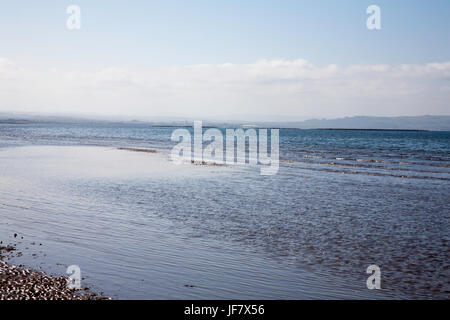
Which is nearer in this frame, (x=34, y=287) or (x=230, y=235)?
(x=34, y=287)

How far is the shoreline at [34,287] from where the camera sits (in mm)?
7820

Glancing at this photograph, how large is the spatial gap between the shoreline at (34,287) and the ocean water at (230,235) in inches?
15.8

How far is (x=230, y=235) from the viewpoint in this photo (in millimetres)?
13031

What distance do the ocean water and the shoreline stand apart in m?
0.40

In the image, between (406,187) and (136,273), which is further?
(406,187)

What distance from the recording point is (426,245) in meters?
12.7

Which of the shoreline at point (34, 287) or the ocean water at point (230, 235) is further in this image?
the ocean water at point (230, 235)

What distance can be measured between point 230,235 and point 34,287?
250 inches

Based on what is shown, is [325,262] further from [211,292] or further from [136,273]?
[136,273]

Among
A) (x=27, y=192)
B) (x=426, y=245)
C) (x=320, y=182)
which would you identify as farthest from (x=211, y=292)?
(x=320, y=182)

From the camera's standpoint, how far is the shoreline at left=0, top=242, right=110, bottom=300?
7.82 meters
